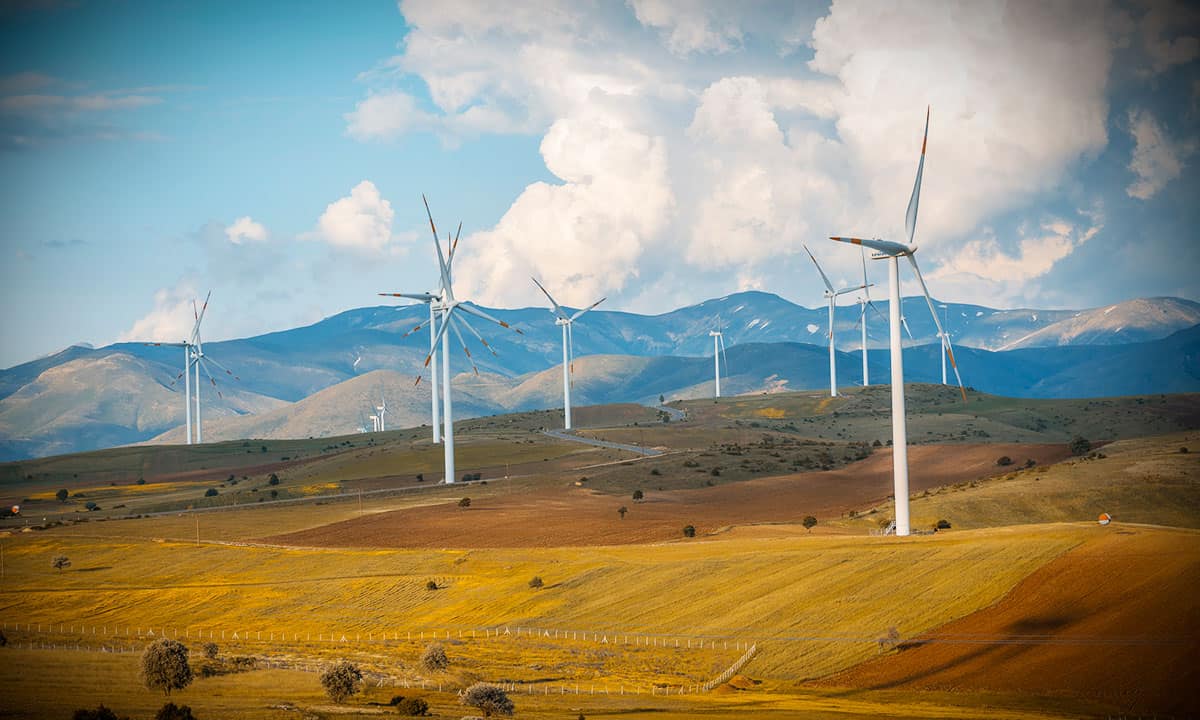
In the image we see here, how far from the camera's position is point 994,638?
59.3 meters

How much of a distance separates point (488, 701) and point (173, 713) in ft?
42.8

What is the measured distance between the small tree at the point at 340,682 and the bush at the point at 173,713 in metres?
7.18

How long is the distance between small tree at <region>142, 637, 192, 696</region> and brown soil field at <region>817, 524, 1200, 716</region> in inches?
1256

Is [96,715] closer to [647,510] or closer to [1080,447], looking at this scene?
[647,510]

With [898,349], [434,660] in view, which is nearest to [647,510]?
[898,349]

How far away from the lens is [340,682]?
52906 mm

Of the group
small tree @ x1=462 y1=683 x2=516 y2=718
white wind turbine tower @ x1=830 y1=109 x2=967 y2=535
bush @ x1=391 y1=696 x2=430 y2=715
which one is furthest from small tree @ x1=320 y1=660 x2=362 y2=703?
white wind turbine tower @ x1=830 y1=109 x2=967 y2=535

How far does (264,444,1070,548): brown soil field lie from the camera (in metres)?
114

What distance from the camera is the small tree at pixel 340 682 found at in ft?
173

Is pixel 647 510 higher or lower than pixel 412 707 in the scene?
higher

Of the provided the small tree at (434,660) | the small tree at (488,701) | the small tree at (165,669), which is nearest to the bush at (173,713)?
the small tree at (165,669)

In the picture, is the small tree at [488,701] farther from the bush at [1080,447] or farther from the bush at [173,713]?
the bush at [1080,447]

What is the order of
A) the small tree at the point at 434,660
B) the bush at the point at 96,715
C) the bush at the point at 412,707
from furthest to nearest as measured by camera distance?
the small tree at the point at 434,660, the bush at the point at 412,707, the bush at the point at 96,715

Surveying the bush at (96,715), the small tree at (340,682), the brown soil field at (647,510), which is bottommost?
the small tree at (340,682)
